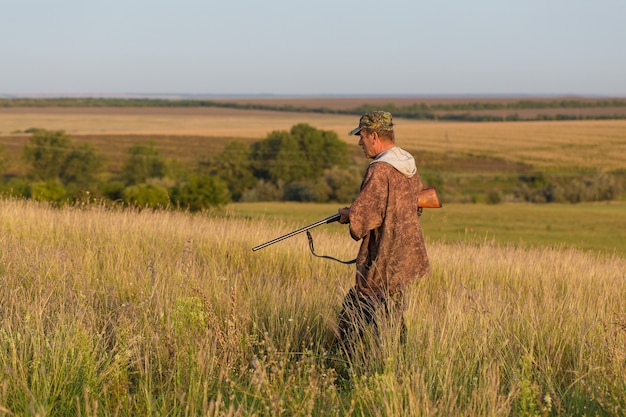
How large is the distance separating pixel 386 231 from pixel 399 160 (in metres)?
0.47

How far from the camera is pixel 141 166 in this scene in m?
84.2

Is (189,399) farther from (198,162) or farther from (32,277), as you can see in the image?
(198,162)

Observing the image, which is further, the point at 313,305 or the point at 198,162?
the point at 198,162

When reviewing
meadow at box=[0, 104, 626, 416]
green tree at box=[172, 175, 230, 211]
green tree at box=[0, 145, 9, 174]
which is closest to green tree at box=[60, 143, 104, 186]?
green tree at box=[0, 145, 9, 174]

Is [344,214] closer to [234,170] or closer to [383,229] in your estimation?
[383,229]

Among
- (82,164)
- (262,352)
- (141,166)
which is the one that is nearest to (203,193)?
(141,166)

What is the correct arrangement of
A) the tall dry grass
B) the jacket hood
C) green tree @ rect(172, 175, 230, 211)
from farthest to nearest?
green tree @ rect(172, 175, 230, 211)
the jacket hood
the tall dry grass

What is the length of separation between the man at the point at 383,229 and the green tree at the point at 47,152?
88272 mm

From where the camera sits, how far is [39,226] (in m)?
10.1

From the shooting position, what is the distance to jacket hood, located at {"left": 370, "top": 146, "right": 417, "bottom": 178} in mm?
5219

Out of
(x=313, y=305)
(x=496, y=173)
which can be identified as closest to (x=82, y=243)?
(x=313, y=305)

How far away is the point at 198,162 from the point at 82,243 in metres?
81.1

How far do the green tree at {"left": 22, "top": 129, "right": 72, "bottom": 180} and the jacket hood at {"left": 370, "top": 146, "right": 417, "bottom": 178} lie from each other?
290 ft

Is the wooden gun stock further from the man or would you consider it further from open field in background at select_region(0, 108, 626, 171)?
open field in background at select_region(0, 108, 626, 171)
